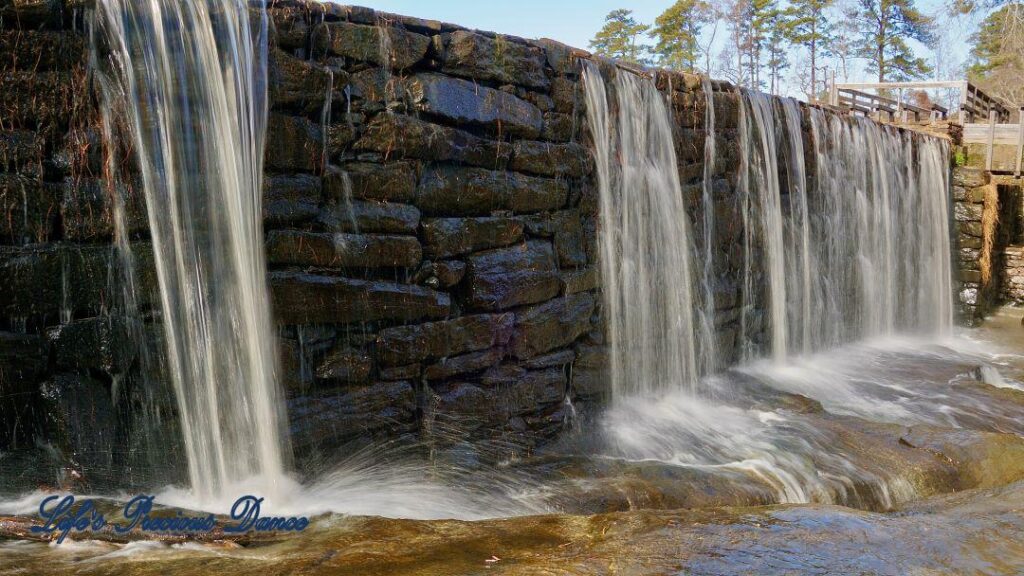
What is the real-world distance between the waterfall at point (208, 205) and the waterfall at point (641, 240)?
10.3 feet

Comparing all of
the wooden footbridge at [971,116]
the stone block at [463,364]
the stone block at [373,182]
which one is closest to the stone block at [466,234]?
the stone block at [373,182]

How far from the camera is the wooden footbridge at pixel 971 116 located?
1623cm

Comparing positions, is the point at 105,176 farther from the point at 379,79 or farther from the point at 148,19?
the point at 379,79

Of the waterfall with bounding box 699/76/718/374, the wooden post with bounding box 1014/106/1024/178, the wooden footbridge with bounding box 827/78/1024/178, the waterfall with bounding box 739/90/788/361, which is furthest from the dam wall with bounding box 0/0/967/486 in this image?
the wooden post with bounding box 1014/106/1024/178

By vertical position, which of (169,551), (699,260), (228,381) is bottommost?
(169,551)

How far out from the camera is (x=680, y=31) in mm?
36344

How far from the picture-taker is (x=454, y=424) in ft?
18.5

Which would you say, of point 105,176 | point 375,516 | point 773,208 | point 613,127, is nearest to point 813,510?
point 375,516

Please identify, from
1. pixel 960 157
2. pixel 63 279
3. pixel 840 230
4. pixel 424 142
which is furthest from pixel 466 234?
pixel 960 157

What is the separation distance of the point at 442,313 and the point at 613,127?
2551 mm

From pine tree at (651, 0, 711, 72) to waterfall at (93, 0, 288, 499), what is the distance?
1339 inches

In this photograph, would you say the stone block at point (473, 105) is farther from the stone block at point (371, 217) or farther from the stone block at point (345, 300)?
the stone block at point (345, 300)

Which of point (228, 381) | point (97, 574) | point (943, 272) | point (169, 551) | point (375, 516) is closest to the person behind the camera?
point (97, 574)

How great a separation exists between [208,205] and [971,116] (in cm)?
1949
